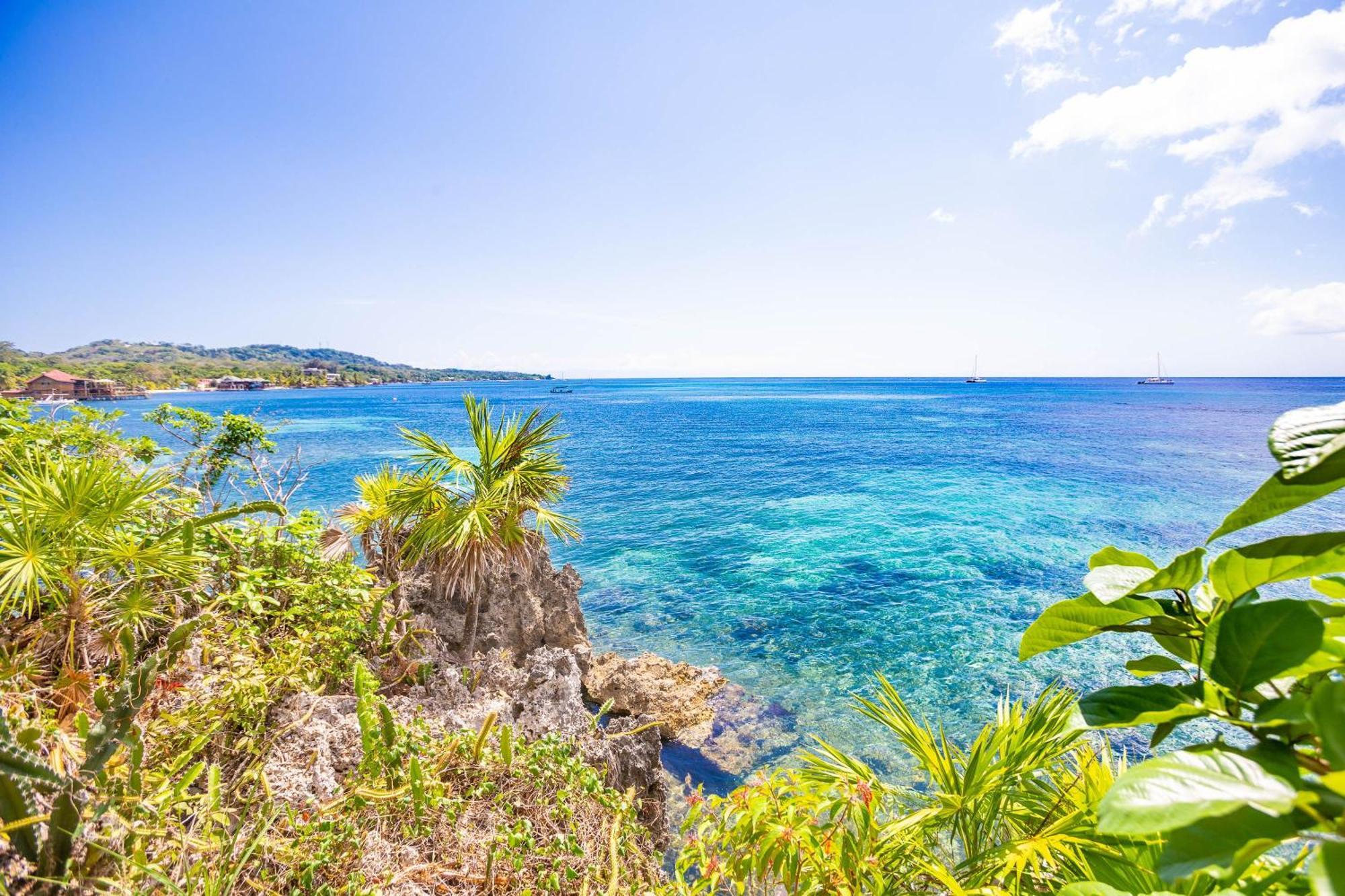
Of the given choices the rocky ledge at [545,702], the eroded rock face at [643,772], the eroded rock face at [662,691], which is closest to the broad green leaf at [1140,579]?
the rocky ledge at [545,702]

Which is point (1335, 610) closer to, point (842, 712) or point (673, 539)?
point (842, 712)

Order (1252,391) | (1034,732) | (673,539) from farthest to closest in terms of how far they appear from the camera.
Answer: (1252,391)
(673,539)
(1034,732)

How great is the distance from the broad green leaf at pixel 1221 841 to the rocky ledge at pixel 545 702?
3431 millimetres

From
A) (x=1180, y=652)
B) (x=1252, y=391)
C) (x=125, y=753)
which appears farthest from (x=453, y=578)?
(x=1252, y=391)

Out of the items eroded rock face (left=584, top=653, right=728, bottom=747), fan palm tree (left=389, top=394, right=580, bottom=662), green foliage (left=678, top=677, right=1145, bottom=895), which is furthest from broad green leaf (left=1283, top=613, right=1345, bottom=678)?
eroded rock face (left=584, top=653, right=728, bottom=747)

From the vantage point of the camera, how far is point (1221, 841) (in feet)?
1.79

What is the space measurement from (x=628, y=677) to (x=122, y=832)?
870cm

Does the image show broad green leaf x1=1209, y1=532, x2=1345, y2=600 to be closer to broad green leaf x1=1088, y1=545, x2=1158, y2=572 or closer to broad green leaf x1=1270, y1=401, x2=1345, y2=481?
broad green leaf x1=1088, y1=545, x2=1158, y2=572

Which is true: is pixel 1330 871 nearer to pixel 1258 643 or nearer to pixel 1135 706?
pixel 1258 643

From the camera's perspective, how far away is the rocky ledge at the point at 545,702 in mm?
3314

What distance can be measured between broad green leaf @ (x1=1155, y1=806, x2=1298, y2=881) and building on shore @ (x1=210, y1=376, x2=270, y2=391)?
159722mm

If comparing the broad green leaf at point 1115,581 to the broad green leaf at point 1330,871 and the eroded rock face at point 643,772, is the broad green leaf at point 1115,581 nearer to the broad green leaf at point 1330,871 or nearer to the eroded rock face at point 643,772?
the broad green leaf at point 1330,871

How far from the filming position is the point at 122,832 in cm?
221

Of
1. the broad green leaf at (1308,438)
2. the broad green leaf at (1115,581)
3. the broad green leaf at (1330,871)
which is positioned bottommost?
the broad green leaf at (1330,871)
